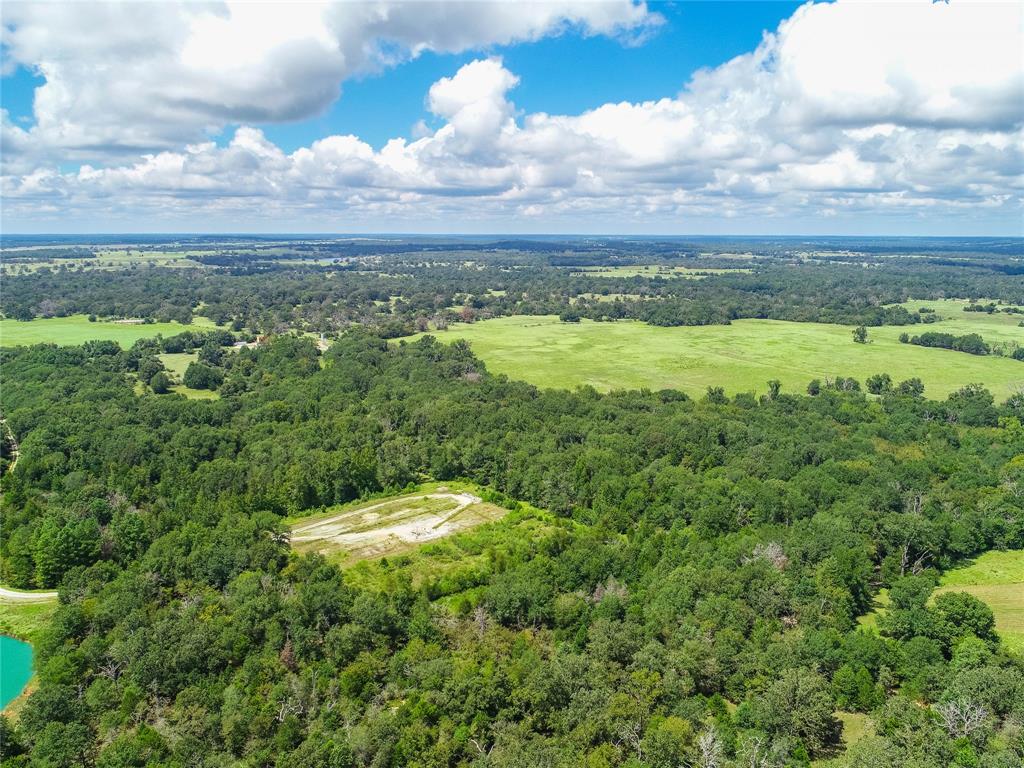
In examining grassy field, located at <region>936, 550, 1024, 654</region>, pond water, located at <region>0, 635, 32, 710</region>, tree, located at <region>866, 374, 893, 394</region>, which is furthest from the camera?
tree, located at <region>866, 374, 893, 394</region>

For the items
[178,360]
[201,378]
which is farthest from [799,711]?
[178,360]

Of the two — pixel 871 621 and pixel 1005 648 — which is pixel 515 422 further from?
pixel 1005 648

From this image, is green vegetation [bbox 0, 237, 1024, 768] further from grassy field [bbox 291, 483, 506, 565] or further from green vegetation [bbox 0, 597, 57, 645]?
grassy field [bbox 291, 483, 506, 565]

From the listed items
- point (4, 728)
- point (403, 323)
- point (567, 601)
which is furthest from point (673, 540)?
point (403, 323)

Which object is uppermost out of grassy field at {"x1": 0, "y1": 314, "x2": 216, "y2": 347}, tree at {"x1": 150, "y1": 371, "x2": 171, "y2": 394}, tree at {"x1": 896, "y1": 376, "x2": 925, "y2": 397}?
grassy field at {"x1": 0, "y1": 314, "x2": 216, "y2": 347}

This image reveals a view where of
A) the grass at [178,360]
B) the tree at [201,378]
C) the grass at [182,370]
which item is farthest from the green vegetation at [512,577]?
the grass at [178,360]

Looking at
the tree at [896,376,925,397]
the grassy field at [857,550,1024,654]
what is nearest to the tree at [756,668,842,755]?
the grassy field at [857,550,1024,654]

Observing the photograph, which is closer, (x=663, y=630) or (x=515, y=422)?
(x=663, y=630)
